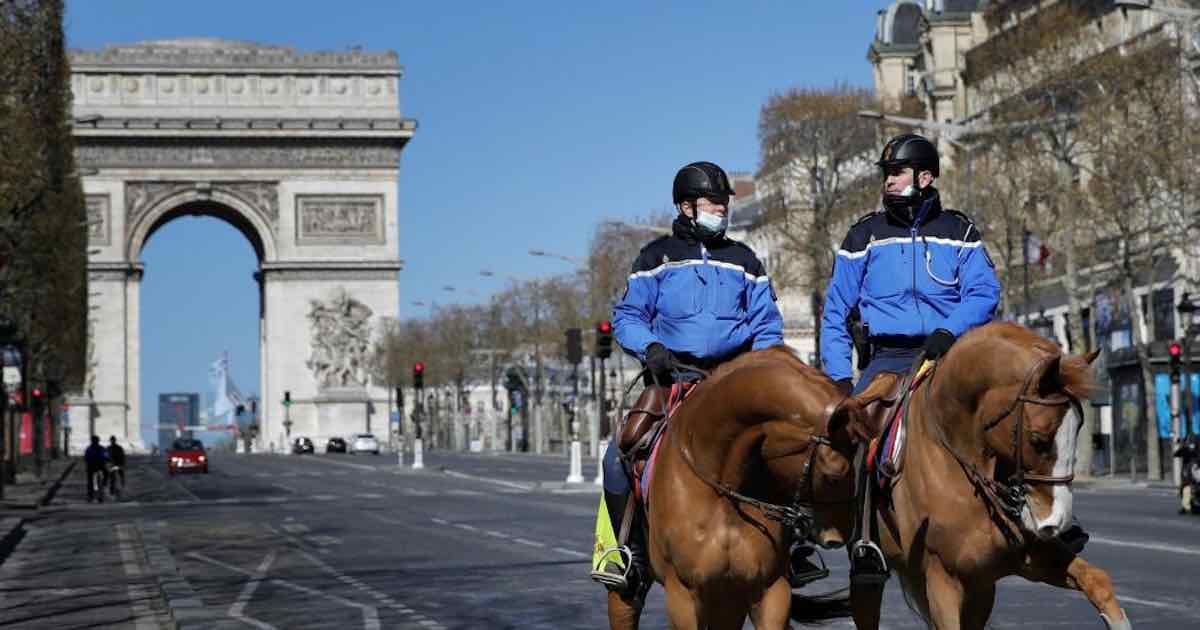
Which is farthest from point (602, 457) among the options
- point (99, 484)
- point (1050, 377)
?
point (99, 484)

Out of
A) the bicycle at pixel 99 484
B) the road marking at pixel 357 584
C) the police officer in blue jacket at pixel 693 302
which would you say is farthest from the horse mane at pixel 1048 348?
the bicycle at pixel 99 484

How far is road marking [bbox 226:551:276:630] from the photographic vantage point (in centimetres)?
1600

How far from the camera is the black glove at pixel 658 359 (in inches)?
368

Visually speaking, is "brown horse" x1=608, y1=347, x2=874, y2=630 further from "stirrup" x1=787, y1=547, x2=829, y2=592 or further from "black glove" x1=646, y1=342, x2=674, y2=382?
"black glove" x1=646, y1=342, x2=674, y2=382

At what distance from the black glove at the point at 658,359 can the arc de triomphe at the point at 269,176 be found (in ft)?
311

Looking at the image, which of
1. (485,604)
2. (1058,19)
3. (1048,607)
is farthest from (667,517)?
(1058,19)

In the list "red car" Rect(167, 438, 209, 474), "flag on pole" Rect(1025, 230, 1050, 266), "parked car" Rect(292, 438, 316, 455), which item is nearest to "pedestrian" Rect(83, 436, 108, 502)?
"flag on pole" Rect(1025, 230, 1050, 266)

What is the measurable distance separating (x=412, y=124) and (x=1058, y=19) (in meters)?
49.6

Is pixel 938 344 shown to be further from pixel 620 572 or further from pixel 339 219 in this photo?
pixel 339 219

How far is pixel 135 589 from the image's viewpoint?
20.0m

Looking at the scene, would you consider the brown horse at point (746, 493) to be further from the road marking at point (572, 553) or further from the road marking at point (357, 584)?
the road marking at point (572, 553)

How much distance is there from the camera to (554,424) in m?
142

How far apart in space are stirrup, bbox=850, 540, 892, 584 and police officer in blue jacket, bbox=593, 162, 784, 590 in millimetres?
878

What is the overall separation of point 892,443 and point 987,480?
0.77 meters
